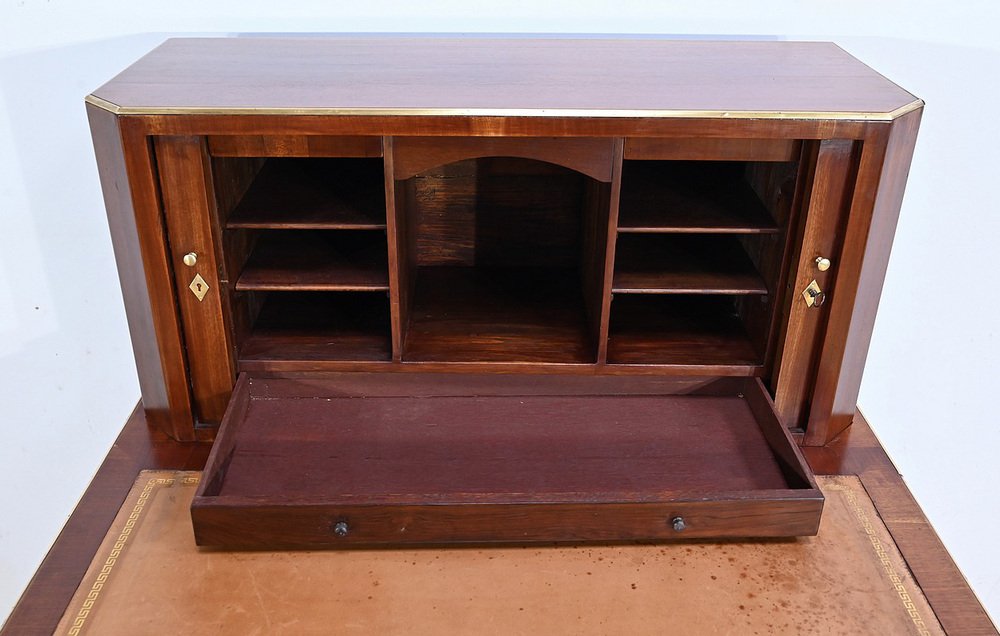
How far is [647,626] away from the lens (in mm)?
1276

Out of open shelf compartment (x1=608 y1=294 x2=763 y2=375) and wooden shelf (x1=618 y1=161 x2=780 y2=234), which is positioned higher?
wooden shelf (x1=618 y1=161 x2=780 y2=234)

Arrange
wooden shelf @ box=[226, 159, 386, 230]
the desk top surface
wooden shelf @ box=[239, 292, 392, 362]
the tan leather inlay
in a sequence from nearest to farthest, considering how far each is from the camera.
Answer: the tan leather inlay, the desk top surface, wooden shelf @ box=[226, 159, 386, 230], wooden shelf @ box=[239, 292, 392, 362]

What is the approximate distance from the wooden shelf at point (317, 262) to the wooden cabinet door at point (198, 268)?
0.25ft

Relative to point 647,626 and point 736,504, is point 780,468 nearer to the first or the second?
point 736,504

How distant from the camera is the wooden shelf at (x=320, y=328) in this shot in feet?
5.43

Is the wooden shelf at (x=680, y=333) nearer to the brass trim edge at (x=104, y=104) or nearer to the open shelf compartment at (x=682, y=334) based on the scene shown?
the open shelf compartment at (x=682, y=334)

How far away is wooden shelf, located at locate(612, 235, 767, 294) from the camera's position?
1.60 m

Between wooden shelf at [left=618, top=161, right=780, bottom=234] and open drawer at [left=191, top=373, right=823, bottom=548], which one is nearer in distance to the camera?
Answer: open drawer at [left=191, top=373, right=823, bottom=548]

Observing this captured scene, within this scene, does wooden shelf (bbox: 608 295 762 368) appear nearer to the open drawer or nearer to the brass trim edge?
the open drawer

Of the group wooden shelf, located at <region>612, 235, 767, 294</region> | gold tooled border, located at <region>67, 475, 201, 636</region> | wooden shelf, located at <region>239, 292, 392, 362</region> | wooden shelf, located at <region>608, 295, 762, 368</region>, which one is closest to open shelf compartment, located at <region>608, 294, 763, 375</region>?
wooden shelf, located at <region>608, 295, 762, 368</region>

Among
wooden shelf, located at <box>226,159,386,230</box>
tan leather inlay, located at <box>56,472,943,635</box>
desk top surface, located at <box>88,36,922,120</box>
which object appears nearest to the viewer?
tan leather inlay, located at <box>56,472,943,635</box>

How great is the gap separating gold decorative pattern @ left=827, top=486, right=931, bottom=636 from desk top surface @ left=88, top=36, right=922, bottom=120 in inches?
25.3

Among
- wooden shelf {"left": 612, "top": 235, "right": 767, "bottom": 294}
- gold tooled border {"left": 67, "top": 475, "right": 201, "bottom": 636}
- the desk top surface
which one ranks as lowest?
gold tooled border {"left": 67, "top": 475, "right": 201, "bottom": 636}

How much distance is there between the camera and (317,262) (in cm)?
167
